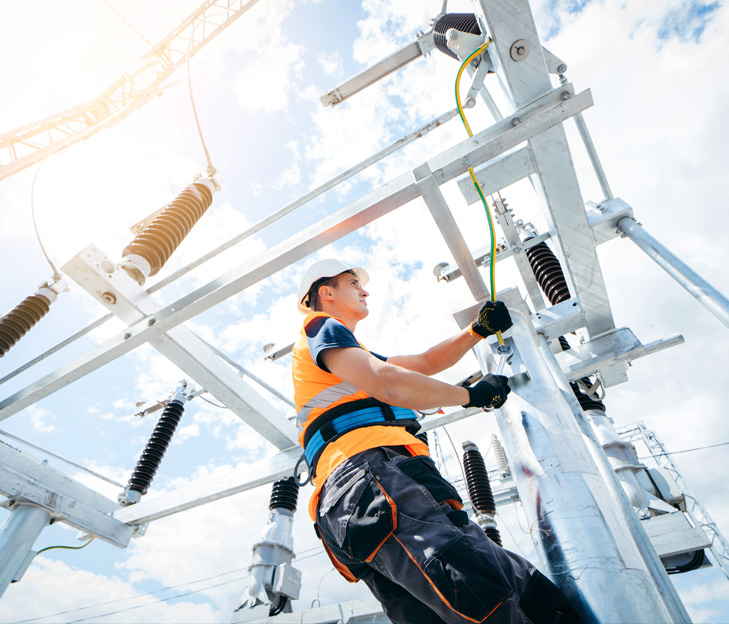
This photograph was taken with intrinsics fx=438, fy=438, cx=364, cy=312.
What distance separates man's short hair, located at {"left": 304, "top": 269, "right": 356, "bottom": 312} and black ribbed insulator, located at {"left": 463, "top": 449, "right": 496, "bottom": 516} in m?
4.51

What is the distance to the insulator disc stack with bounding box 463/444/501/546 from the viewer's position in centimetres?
597

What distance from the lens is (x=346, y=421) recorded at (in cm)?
179

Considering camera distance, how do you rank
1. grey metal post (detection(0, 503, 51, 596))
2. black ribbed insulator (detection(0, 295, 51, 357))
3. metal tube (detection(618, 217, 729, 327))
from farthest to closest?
black ribbed insulator (detection(0, 295, 51, 357))
grey metal post (detection(0, 503, 51, 596))
metal tube (detection(618, 217, 729, 327))

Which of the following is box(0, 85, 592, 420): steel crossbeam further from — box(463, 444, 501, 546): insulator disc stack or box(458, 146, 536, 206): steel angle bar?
box(463, 444, 501, 546): insulator disc stack

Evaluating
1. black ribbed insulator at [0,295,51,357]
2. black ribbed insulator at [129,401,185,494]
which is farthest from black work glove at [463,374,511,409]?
black ribbed insulator at [0,295,51,357]

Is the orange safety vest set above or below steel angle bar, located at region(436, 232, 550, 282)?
below

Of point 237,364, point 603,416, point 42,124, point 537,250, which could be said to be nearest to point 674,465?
point 603,416

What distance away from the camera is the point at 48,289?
5551mm

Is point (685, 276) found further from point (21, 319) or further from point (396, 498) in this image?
point (21, 319)

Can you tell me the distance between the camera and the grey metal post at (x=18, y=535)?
409cm

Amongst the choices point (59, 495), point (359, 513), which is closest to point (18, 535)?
point (59, 495)

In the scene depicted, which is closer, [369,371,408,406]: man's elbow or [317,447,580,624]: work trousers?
[317,447,580,624]: work trousers

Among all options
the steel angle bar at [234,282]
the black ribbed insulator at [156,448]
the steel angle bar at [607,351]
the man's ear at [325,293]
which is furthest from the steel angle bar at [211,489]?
the steel angle bar at [607,351]

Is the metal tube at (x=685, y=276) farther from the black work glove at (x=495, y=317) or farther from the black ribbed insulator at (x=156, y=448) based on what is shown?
the black ribbed insulator at (x=156, y=448)
